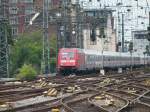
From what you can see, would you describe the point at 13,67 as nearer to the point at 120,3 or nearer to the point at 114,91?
the point at 120,3

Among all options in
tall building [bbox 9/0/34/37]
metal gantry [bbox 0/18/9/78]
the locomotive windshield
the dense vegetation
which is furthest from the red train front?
tall building [bbox 9/0/34/37]

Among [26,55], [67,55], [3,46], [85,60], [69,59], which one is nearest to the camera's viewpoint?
[3,46]

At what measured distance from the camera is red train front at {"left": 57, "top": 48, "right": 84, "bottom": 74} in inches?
1665

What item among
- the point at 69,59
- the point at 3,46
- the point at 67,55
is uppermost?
the point at 3,46

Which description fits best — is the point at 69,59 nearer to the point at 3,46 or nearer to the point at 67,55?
the point at 67,55

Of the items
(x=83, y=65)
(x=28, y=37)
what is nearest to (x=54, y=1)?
(x=28, y=37)

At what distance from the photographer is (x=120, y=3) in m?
52.1

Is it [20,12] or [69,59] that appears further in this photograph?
[20,12]

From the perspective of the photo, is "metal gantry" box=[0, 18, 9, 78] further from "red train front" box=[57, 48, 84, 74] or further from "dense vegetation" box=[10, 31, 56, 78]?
"dense vegetation" box=[10, 31, 56, 78]

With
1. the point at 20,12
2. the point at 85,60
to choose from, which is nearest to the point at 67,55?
the point at 85,60

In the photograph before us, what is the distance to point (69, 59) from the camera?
4253cm

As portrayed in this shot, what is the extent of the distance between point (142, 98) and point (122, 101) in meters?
Result: 1.06

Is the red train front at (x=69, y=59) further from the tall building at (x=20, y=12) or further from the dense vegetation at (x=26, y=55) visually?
the tall building at (x=20, y=12)

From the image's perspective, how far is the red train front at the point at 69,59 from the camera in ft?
139
